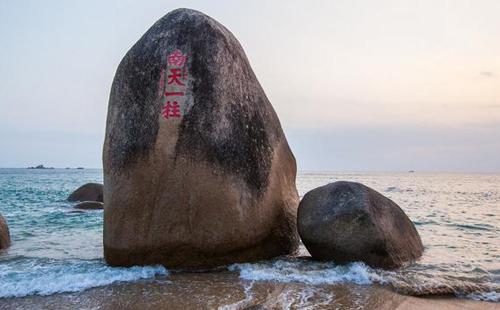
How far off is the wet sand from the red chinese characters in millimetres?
2546

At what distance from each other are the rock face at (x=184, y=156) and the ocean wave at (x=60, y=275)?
0.30m

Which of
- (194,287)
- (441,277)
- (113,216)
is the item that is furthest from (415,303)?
(113,216)

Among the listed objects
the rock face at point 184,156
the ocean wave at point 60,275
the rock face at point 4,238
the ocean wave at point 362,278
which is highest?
the rock face at point 184,156

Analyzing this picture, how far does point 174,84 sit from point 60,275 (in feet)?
10.9

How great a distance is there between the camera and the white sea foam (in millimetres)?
6547

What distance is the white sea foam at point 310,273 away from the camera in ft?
21.5

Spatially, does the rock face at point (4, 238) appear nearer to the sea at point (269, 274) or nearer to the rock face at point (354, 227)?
the sea at point (269, 274)

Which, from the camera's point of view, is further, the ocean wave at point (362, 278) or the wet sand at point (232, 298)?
the ocean wave at point (362, 278)

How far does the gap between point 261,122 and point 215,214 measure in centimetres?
183

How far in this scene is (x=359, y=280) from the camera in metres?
6.53

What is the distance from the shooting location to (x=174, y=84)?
23.3 ft

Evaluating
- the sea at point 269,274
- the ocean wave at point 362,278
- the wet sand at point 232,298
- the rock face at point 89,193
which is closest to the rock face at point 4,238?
the sea at point 269,274

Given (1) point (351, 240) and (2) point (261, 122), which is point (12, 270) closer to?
(2) point (261, 122)

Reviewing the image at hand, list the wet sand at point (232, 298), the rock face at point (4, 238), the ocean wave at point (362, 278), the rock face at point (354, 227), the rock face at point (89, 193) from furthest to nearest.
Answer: the rock face at point (89, 193) < the rock face at point (4, 238) < the rock face at point (354, 227) < the ocean wave at point (362, 278) < the wet sand at point (232, 298)
